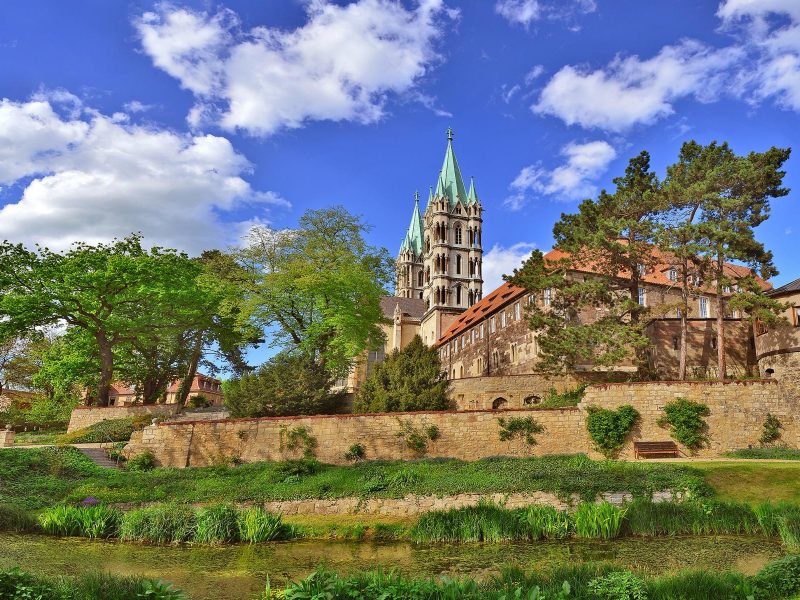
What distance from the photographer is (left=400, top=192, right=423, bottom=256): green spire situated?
108m

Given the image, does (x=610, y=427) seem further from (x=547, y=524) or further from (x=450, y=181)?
(x=450, y=181)

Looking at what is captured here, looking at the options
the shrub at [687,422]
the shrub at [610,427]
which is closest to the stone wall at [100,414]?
the shrub at [610,427]

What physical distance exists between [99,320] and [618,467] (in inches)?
1189

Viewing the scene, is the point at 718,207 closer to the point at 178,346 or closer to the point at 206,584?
the point at 206,584

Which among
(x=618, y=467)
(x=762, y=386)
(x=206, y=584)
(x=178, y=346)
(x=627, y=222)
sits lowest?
(x=206, y=584)

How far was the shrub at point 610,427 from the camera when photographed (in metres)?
24.8

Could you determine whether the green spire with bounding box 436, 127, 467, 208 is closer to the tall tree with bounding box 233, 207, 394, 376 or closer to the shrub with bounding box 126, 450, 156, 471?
the tall tree with bounding box 233, 207, 394, 376

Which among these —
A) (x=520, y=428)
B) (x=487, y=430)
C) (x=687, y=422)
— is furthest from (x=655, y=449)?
(x=487, y=430)

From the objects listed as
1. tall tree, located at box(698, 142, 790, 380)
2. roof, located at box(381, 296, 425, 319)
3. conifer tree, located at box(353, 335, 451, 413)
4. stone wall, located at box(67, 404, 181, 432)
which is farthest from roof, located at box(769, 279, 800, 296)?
roof, located at box(381, 296, 425, 319)

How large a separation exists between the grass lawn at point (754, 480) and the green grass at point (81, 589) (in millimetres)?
15970

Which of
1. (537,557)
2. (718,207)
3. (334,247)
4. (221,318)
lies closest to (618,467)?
(537,557)

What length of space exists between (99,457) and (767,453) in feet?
89.1

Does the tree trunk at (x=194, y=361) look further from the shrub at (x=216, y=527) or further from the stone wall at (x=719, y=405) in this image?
the stone wall at (x=719, y=405)

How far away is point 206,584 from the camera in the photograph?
11617mm
